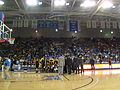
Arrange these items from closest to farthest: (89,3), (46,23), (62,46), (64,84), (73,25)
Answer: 1. (64,84)
2. (89,3)
3. (46,23)
4. (73,25)
5. (62,46)

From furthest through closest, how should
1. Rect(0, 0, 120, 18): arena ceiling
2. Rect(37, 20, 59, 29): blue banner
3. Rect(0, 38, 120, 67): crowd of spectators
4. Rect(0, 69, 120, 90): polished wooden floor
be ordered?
Rect(0, 38, 120, 67): crowd of spectators → Rect(37, 20, 59, 29): blue banner → Rect(0, 0, 120, 18): arena ceiling → Rect(0, 69, 120, 90): polished wooden floor

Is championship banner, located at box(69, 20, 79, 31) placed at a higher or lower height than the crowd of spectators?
higher

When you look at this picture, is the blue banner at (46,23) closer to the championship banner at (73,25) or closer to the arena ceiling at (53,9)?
the arena ceiling at (53,9)

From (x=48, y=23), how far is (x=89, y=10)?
5.62 metres

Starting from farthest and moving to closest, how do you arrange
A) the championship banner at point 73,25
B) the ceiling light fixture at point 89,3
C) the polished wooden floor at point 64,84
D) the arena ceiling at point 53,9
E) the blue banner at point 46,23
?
the championship banner at point 73,25 → the blue banner at point 46,23 → the arena ceiling at point 53,9 → the ceiling light fixture at point 89,3 → the polished wooden floor at point 64,84

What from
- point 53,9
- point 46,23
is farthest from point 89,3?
point 46,23

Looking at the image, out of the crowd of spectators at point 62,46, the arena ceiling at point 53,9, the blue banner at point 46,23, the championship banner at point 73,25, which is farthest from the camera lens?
the crowd of spectators at point 62,46

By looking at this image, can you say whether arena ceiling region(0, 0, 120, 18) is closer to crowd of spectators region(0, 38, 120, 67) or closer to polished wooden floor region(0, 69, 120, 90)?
crowd of spectators region(0, 38, 120, 67)

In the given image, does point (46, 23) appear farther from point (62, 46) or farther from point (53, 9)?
point (62, 46)

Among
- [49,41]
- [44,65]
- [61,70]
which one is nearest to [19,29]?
[49,41]

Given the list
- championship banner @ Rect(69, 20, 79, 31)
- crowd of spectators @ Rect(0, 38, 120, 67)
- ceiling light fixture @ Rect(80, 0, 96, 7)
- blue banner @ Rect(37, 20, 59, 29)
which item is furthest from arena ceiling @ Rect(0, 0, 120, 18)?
crowd of spectators @ Rect(0, 38, 120, 67)

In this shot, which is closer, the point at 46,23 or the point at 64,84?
the point at 64,84

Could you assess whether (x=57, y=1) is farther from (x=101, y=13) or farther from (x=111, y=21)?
(x=111, y=21)

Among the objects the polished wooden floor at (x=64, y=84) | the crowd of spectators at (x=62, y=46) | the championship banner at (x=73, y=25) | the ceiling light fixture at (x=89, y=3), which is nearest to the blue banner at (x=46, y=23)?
the championship banner at (x=73, y=25)
